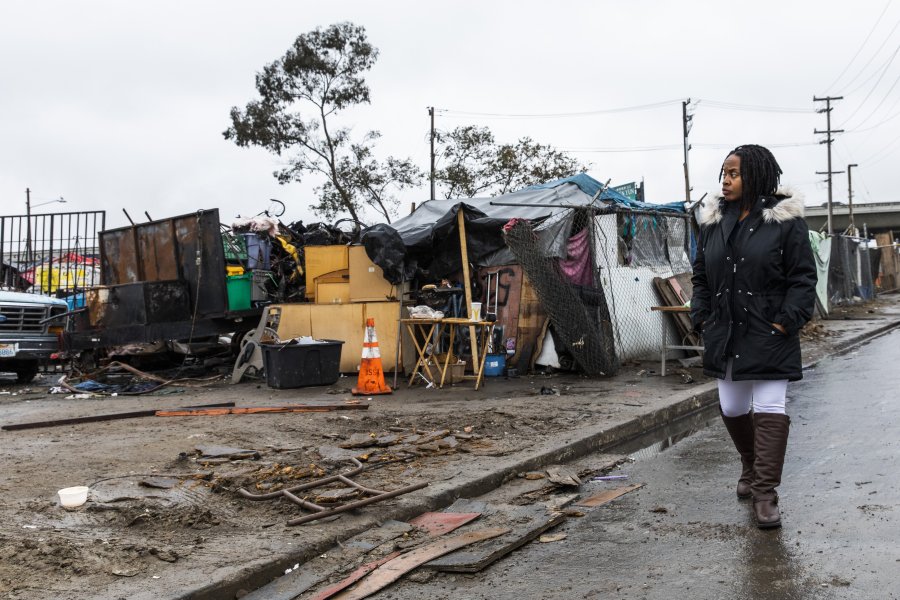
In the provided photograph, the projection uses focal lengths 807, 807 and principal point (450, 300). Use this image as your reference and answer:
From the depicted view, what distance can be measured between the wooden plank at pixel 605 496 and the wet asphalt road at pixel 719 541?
7 cm

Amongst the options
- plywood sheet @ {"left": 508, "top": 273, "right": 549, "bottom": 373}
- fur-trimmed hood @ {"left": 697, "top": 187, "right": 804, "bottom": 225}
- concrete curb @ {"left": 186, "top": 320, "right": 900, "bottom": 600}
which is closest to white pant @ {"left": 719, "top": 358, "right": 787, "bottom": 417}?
fur-trimmed hood @ {"left": 697, "top": 187, "right": 804, "bottom": 225}

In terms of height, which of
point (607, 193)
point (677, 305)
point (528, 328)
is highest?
point (607, 193)

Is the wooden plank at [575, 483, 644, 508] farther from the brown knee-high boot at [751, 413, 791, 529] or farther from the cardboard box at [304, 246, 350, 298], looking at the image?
the cardboard box at [304, 246, 350, 298]

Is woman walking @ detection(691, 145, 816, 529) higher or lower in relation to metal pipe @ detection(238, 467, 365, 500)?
higher

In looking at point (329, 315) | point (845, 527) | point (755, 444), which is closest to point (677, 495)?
point (755, 444)

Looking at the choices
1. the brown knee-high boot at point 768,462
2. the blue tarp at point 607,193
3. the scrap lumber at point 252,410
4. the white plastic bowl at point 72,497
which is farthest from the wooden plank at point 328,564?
the blue tarp at point 607,193

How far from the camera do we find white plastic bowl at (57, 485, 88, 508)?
468 centimetres

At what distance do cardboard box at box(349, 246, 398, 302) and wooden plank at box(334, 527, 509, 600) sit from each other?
809 cm

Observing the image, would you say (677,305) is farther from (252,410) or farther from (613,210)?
(252,410)

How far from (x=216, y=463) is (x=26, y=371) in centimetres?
962

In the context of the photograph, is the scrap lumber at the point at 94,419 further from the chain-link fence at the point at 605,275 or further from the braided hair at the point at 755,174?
the braided hair at the point at 755,174

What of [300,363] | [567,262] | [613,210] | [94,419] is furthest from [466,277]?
[94,419]

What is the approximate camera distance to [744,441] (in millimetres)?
4898

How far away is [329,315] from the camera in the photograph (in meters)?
12.4
